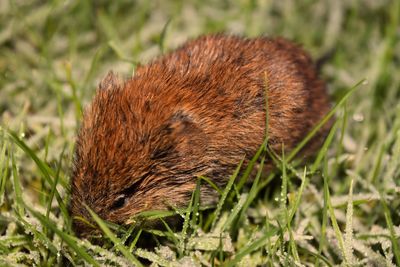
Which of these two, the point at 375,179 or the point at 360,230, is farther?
the point at 375,179

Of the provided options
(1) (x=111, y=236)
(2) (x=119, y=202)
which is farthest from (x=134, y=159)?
(1) (x=111, y=236)

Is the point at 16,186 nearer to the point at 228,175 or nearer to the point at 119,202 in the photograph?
the point at 119,202

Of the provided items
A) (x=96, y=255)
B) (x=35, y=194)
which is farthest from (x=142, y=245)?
(x=35, y=194)

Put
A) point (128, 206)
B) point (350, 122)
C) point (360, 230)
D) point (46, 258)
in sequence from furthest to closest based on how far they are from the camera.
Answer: point (350, 122)
point (360, 230)
point (46, 258)
point (128, 206)

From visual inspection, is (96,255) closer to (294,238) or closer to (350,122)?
(294,238)

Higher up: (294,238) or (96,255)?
(96,255)

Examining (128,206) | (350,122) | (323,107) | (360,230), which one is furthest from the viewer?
(350,122)

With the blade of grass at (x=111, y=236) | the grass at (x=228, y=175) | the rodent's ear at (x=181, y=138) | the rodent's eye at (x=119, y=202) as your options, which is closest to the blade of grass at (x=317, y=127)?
the grass at (x=228, y=175)

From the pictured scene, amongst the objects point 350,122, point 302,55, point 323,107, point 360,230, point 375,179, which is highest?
point 302,55
